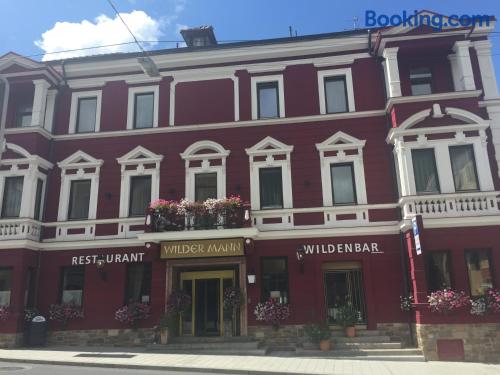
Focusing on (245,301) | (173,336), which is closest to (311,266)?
(245,301)

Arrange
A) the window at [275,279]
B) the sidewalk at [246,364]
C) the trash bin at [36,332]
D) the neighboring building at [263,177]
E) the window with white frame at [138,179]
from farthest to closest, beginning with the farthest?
1. the window with white frame at [138,179]
2. the window at [275,279]
3. the trash bin at [36,332]
4. the neighboring building at [263,177]
5. the sidewalk at [246,364]

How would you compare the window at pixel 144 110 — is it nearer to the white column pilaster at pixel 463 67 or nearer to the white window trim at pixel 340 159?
the white window trim at pixel 340 159

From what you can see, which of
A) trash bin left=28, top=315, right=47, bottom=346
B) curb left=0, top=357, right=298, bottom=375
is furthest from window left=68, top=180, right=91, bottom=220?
curb left=0, top=357, right=298, bottom=375

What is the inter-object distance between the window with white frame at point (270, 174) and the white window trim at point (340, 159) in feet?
3.99

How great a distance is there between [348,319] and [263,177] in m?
5.79

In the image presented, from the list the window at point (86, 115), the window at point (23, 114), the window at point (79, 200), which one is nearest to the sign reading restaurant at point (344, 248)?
the window at point (79, 200)

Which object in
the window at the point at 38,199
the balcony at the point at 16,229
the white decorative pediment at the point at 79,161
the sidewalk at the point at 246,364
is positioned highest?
the white decorative pediment at the point at 79,161

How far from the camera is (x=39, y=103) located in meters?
17.1

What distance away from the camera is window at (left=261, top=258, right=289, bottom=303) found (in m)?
15.3

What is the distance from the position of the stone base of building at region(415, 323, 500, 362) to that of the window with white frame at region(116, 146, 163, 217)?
34.3ft

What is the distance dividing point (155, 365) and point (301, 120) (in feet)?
32.3

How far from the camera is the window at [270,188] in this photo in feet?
53.1

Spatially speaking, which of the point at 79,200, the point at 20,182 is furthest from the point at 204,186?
the point at 20,182

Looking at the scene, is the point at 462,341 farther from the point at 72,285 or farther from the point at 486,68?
the point at 72,285
